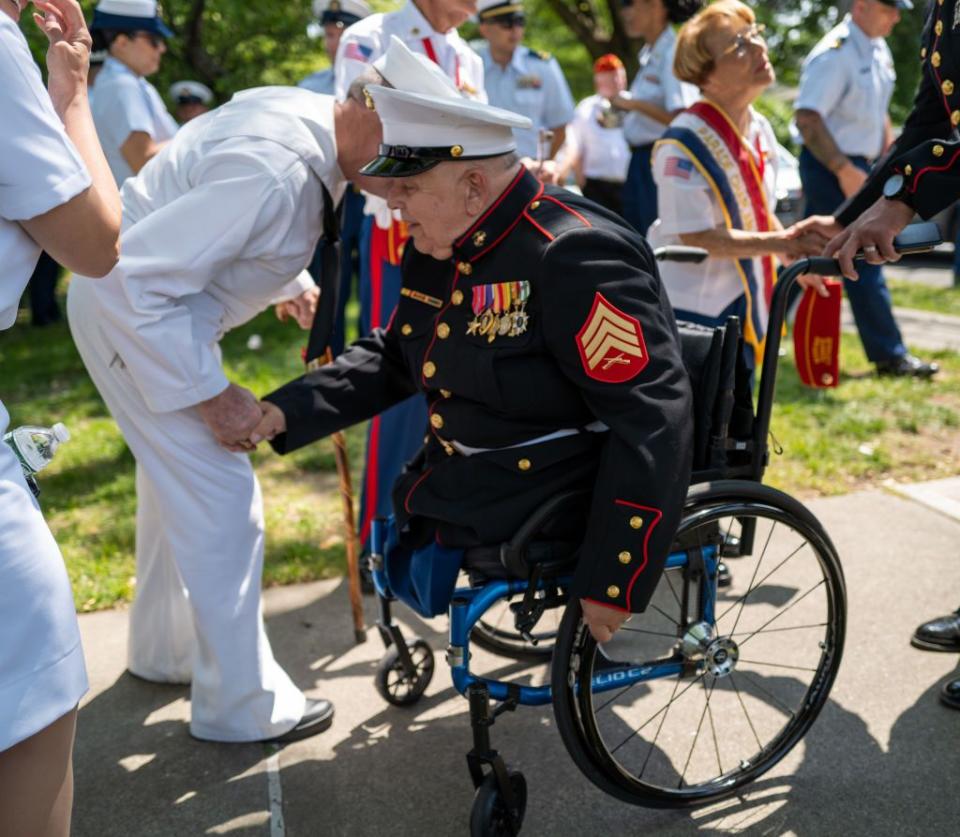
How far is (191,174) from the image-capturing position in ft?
8.00

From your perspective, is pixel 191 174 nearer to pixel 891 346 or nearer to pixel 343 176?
pixel 343 176

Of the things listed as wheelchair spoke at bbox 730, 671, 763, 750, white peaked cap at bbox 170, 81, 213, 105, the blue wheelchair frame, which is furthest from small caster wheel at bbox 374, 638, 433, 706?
white peaked cap at bbox 170, 81, 213, 105

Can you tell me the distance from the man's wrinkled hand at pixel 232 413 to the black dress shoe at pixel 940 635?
1.97m

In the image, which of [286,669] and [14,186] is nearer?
[14,186]

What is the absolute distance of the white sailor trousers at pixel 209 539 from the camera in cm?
255

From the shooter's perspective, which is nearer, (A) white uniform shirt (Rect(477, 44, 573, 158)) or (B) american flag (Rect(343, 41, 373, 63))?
(B) american flag (Rect(343, 41, 373, 63))

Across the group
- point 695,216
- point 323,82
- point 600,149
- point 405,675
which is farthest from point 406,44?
point 600,149

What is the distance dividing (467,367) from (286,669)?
1.38 meters

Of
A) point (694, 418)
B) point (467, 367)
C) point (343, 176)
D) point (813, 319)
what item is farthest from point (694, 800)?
point (343, 176)

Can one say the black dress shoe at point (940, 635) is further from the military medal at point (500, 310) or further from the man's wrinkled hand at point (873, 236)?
the military medal at point (500, 310)

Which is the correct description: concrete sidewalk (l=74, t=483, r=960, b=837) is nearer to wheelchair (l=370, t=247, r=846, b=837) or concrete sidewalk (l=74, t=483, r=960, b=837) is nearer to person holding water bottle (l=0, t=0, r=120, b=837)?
wheelchair (l=370, t=247, r=846, b=837)

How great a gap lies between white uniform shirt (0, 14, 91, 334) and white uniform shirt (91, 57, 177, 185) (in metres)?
3.76

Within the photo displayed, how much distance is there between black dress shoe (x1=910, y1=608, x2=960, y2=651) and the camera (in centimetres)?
295

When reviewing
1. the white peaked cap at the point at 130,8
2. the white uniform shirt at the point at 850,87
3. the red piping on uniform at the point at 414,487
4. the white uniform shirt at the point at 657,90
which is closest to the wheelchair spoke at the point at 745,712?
the red piping on uniform at the point at 414,487
